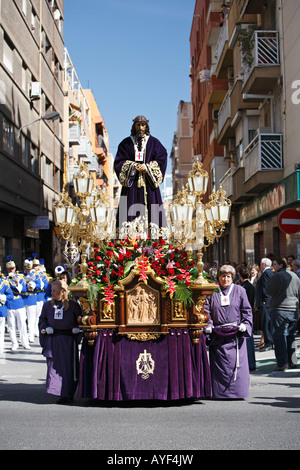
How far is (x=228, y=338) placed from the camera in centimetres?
919

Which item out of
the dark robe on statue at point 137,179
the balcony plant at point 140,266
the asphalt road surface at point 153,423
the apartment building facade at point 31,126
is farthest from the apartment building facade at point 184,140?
the asphalt road surface at point 153,423

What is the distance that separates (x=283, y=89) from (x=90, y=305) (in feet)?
47.3

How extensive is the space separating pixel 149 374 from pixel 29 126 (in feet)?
76.7

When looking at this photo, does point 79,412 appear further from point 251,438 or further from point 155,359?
point 251,438

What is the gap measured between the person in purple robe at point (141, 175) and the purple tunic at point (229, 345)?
192 cm

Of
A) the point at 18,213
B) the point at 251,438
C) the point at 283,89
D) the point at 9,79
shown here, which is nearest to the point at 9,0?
the point at 9,79

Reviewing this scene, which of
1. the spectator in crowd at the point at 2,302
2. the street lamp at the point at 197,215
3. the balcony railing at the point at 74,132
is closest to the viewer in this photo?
the street lamp at the point at 197,215

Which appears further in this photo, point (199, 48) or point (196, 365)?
point (199, 48)

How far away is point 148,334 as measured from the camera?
8.80 meters

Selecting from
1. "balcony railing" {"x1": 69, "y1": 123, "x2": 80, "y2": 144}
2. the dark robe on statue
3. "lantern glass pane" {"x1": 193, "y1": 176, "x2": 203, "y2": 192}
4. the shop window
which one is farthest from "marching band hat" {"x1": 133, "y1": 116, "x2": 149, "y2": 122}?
"balcony railing" {"x1": 69, "y1": 123, "x2": 80, "y2": 144}

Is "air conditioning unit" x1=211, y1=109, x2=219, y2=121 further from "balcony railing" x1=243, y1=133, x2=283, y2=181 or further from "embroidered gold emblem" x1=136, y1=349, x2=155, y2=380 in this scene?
"embroidered gold emblem" x1=136, y1=349, x2=155, y2=380

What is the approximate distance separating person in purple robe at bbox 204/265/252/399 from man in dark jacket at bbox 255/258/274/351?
18.8 ft

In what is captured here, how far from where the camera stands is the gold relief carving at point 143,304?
884 centimetres

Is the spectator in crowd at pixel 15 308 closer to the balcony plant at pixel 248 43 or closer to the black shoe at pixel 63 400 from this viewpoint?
the black shoe at pixel 63 400
